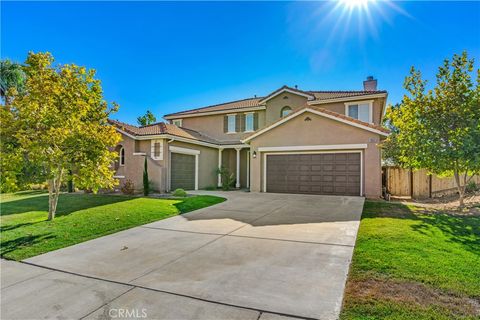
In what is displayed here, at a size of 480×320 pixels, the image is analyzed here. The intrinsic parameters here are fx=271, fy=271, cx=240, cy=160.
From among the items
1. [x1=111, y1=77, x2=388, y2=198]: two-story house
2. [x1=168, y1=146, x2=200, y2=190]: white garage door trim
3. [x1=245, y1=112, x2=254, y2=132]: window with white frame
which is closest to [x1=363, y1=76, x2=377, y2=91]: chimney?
[x1=111, y1=77, x2=388, y2=198]: two-story house

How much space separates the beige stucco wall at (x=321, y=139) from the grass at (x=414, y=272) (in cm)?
610

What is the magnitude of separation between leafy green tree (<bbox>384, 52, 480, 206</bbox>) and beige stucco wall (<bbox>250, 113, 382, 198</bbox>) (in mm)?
2409

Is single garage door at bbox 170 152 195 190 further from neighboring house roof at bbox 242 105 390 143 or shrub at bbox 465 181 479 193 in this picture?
shrub at bbox 465 181 479 193

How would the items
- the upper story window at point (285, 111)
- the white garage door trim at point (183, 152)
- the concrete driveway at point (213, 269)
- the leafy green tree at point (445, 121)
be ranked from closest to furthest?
the concrete driveway at point (213, 269) → the leafy green tree at point (445, 121) → the white garage door trim at point (183, 152) → the upper story window at point (285, 111)

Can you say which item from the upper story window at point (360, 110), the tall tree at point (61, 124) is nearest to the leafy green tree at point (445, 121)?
the upper story window at point (360, 110)

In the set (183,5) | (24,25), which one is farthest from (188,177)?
(24,25)

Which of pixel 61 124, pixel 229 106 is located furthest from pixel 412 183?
pixel 61 124

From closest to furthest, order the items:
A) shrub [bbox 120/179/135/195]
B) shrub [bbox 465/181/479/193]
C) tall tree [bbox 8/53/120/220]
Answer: tall tree [bbox 8/53/120/220], shrub [bbox 465/181/479/193], shrub [bbox 120/179/135/195]

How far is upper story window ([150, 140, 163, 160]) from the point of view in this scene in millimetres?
17250

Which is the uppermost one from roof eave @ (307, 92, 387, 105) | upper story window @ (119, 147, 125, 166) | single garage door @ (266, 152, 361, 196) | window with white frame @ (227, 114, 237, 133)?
roof eave @ (307, 92, 387, 105)

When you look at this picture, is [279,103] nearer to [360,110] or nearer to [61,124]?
[360,110]

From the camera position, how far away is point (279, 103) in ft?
68.4

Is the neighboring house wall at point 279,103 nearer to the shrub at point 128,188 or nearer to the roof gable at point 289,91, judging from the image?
the roof gable at point 289,91

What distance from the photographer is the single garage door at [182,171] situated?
715 inches
